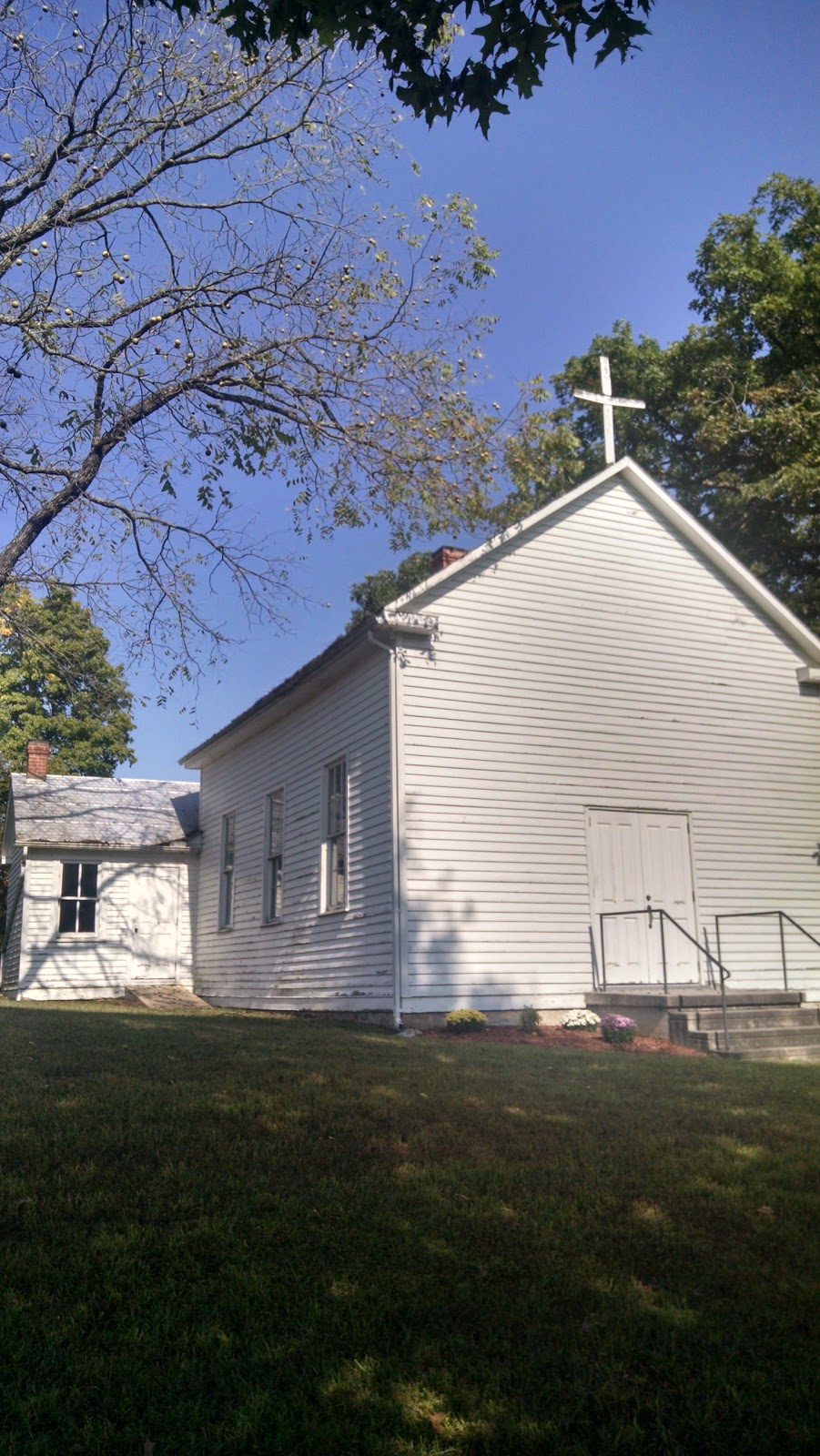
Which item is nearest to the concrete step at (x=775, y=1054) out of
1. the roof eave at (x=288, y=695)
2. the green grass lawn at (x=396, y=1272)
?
the green grass lawn at (x=396, y=1272)

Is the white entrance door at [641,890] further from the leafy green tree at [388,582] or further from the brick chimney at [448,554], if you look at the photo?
the leafy green tree at [388,582]

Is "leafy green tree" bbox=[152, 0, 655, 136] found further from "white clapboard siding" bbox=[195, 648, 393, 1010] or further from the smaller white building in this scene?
the smaller white building

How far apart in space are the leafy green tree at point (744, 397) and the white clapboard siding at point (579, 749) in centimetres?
773

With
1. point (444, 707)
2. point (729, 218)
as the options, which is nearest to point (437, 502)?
point (444, 707)

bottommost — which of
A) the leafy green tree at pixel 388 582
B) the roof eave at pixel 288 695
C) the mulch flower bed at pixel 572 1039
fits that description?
the mulch flower bed at pixel 572 1039

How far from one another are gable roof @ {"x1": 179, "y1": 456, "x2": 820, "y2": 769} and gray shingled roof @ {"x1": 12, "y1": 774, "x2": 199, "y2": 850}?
220 inches

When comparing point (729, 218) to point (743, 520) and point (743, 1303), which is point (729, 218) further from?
point (743, 1303)

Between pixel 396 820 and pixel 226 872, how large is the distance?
342 inches

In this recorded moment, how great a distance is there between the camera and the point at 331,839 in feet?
51.3

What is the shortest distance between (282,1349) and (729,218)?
97.3ft

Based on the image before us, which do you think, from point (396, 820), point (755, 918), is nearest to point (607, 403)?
point (396, 820)

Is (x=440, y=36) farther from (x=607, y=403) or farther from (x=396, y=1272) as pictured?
(x=607, y=403)

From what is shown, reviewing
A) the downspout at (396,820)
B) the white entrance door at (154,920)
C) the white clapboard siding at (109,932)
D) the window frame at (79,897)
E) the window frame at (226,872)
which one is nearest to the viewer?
the downspout at (396,820)

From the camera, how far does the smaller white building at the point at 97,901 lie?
21812 mm
